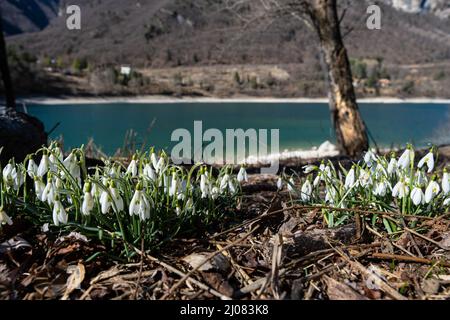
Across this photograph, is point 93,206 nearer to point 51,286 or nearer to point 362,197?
point 51,286

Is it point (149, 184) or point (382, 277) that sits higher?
point (149, 184)

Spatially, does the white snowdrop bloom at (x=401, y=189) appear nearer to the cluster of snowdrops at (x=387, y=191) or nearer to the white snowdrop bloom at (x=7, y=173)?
the cluster of snowdrops at (x=387, y=191)

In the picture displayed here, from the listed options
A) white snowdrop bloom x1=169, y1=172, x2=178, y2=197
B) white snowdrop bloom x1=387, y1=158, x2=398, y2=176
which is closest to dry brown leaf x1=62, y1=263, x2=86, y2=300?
white snowdrop bloom x1=169, y1=172, x2=178, y2=197

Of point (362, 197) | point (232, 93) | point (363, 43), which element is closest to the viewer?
point (362, 197)

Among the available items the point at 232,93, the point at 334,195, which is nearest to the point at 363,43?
the point at 232,93

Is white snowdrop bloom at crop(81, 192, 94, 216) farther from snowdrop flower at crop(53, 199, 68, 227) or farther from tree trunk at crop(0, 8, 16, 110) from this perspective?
tree trunk at crop(0, 8, 16, 110)
